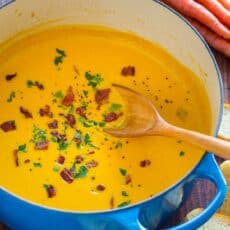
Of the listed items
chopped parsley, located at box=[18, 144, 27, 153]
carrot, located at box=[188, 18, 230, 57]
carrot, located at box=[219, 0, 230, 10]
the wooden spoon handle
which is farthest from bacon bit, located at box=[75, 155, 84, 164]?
carrot, located at box=[219, 0, 230, 10]

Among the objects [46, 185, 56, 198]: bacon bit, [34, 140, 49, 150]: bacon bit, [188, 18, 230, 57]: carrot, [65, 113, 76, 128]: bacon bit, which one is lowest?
[46, 185, 56, 198]: bacon bit

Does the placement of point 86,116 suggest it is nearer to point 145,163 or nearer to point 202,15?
point 145,163

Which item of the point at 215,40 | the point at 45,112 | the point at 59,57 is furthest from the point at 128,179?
the point at 215,40

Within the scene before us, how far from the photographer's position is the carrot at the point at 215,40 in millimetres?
1566

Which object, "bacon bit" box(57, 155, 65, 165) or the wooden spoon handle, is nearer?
the wooden spoon handle

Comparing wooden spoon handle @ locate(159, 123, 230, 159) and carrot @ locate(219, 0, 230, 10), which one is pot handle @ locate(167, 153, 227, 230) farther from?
carrot @ locate(219, 0, 230, 10)

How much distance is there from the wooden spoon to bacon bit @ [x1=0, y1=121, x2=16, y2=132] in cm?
19

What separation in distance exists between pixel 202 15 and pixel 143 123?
0.46 m

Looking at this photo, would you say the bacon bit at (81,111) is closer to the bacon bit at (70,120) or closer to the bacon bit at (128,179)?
the bacon bit at (70,120)

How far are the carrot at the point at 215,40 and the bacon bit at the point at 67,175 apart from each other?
1.77 ft

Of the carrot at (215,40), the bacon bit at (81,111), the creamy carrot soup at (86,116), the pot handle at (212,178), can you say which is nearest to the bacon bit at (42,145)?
the creamy carrot soup at (86,116)

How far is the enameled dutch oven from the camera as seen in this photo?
1026 mm

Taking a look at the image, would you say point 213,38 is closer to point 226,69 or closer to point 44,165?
point 226,69

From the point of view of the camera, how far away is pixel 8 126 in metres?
1.33
